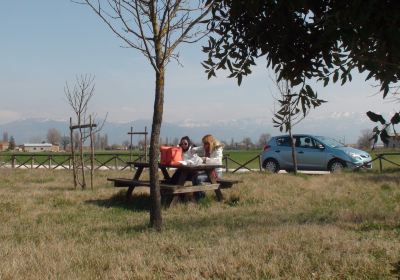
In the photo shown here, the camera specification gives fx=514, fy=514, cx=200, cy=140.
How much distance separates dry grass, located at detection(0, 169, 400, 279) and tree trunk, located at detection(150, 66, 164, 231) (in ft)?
0.77

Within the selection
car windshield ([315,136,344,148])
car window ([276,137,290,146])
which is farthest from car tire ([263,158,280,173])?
car windshield ([315,136,344,148])

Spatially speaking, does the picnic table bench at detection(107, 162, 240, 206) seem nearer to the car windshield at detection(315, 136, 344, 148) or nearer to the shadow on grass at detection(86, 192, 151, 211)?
the shadow on grass at detection(86, 192, 151, 211)

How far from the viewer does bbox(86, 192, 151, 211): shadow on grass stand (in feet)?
33.6

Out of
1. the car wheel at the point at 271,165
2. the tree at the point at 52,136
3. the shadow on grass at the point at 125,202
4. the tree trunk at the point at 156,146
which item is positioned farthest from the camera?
the tree at the point at 52,136

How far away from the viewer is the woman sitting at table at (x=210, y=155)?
11.1m

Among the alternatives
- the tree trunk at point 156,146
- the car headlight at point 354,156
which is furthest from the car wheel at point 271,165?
the tree trunk at point 156,146

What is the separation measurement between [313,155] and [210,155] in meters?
9.02

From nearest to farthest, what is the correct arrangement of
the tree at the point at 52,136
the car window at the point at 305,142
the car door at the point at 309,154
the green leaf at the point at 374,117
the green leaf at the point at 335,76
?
1. the green leaf at the point at 374,117
2. the green leaf at the point at 335,76
3. the car door at the point at 309,154
4. the car window at the point at 305,142
5. the tree at the point at 52,136

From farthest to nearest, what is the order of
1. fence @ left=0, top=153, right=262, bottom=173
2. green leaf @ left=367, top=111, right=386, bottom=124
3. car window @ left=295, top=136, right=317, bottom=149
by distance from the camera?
fence @ left=0, top=153, right=262, bottom=173
car window @ left=295, top=136, right=317, bottom=149
green leaf @ left=367, top=111, right=386, bottom=124

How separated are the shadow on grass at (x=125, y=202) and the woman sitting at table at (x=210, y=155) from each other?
46.0 inches

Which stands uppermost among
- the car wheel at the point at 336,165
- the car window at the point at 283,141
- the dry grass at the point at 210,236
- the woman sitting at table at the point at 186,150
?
the car window at the point at 283,141

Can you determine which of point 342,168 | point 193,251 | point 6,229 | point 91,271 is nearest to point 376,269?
point 193,251

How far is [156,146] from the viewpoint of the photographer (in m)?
7.23

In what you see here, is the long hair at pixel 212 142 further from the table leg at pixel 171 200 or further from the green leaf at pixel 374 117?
the green leaf at pixel 374 117
